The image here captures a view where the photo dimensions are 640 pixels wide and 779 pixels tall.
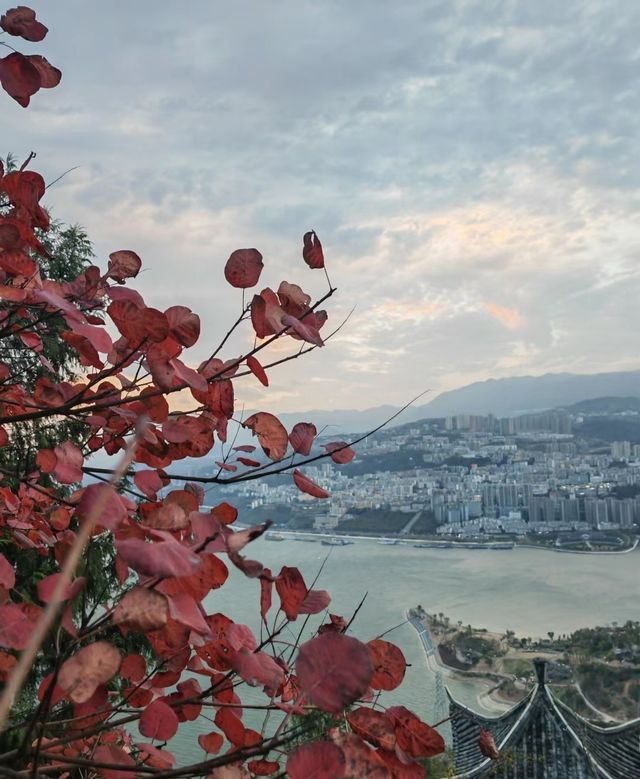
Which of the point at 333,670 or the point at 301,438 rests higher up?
the point at 301,438

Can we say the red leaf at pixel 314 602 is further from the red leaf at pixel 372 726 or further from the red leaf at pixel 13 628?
the red leaf at pixel 13 628

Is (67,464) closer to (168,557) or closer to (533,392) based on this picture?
(168,557)

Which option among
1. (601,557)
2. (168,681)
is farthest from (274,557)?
(168,681)

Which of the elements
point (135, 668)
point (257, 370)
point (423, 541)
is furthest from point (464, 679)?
point (257, 370)

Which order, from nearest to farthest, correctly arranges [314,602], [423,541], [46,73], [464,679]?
[314,602], [46,73], [464,679], [423,541]

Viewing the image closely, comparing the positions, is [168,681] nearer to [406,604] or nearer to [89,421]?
[89,421]

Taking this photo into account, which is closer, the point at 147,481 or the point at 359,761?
the point at 359,761

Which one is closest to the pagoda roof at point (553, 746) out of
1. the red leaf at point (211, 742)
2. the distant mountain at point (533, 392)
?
the red leaf at point (211, 742)

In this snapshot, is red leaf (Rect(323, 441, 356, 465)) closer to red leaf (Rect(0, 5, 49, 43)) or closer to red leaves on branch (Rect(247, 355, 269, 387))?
red leaves on branch (Rect(247, 355, 269, 387))
